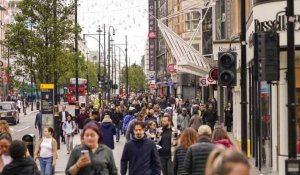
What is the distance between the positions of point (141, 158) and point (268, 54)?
292cm

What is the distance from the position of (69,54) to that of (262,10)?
17.8 metres

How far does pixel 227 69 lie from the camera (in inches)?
619

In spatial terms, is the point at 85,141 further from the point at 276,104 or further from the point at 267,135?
the point at 267,135

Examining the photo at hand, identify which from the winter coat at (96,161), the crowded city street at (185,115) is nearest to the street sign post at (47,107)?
the crowded city street at (185,115)

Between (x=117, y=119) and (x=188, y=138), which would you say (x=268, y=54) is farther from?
(x=117, y=119)

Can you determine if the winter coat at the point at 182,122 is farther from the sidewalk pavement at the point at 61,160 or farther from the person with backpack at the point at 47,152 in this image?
the person with backpack at the point at 47,152

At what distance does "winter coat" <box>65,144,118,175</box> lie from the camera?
8.23 m

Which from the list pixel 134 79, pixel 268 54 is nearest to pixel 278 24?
pixel 268 54

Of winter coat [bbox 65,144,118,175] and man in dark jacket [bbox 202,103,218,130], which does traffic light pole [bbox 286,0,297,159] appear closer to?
winter coat [bbox 65,144,118,175]

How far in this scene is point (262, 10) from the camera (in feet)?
63.0

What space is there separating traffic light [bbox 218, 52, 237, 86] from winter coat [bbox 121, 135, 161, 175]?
4.43 m

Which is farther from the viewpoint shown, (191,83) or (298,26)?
(191,83)

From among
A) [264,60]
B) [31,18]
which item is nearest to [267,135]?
[264,60]

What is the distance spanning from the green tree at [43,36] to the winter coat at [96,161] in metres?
25.7
